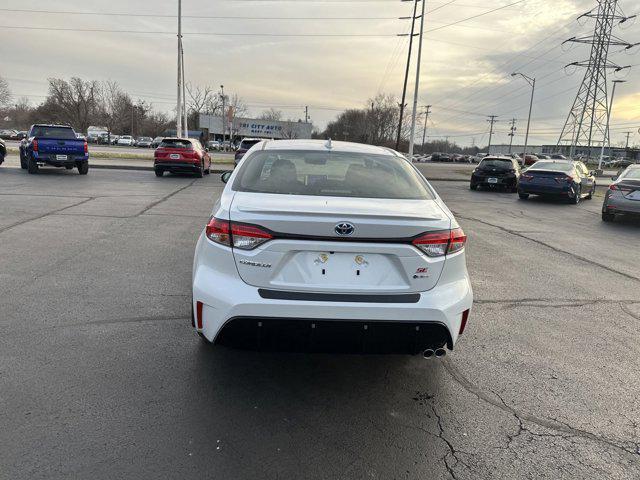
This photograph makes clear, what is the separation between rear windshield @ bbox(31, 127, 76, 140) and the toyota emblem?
17.7m

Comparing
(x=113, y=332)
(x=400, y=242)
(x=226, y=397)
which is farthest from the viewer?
(x=113, y=332)

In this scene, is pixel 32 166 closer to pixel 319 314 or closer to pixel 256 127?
pixel 319 314

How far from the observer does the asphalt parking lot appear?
8.36 ft

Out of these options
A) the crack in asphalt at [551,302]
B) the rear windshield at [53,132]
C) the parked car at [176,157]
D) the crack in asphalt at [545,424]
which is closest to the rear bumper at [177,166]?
the parked car at [176,157]

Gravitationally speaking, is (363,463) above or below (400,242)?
below

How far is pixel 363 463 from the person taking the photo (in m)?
2.55

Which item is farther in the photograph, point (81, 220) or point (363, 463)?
point (81, 220)

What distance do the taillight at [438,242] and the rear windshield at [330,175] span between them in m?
0.54

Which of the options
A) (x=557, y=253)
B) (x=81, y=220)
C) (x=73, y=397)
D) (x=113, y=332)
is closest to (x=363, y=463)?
(x=73, y=397)

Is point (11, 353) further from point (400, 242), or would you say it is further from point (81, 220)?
point (81, 220)

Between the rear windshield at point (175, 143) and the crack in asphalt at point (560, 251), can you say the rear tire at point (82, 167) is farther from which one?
the crack in asphalt at point (560, 251)

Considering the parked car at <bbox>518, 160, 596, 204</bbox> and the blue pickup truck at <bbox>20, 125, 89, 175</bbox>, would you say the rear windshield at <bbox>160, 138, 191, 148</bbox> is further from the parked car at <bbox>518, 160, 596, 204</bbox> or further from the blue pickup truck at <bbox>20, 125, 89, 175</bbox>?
the parked car at <bbox>518, 160, 596, 204</bbox>

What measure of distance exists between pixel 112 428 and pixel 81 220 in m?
7.03

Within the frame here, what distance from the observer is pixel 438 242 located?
118 inches
